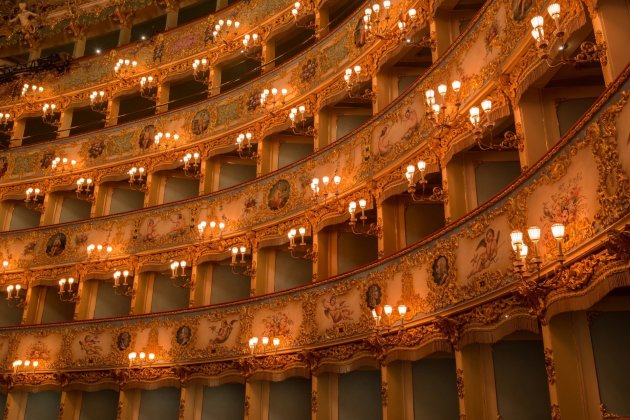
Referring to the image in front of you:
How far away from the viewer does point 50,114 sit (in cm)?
2491

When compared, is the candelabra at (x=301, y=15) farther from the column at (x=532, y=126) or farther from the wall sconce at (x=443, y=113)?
the column at (x=532, y=126)

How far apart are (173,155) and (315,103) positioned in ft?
19.6

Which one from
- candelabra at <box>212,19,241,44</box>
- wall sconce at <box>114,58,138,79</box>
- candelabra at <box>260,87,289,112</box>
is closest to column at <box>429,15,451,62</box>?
candelabra at <box>260,87,289,112</box>

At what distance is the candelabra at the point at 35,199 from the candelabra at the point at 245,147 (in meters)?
7.93

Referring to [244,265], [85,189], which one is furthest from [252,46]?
[85,189]

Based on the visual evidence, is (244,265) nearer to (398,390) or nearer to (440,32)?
(398,390)

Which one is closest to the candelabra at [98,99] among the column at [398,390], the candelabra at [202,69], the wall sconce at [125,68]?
the wall sconce at [125,68]

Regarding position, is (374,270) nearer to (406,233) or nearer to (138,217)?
(406,233)

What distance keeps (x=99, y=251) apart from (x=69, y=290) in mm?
1483

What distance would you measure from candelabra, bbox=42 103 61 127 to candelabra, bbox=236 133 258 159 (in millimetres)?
9022

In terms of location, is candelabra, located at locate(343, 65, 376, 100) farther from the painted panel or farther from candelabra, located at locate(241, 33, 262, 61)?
the painted panel

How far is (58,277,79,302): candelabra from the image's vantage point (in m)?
19.2

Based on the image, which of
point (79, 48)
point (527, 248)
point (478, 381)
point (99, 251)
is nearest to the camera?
point (527, 248)

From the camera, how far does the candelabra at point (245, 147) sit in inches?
700
